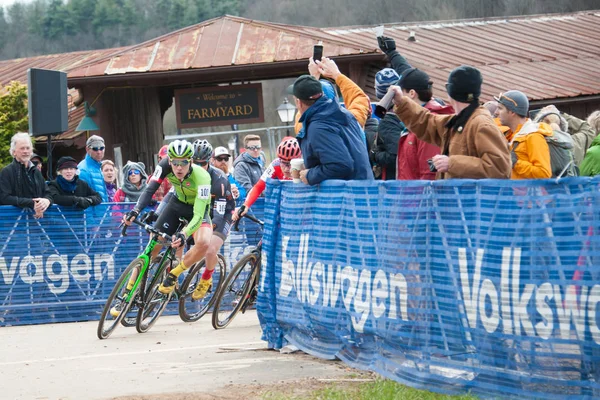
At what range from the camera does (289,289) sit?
8.76 meters

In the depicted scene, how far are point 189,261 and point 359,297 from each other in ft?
14.1

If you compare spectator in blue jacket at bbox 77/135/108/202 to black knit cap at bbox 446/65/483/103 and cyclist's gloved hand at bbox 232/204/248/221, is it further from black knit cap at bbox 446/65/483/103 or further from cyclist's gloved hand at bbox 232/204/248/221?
black knit cap at bbox 446/65/483/103

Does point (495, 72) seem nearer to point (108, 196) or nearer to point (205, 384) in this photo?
point (108, 196)

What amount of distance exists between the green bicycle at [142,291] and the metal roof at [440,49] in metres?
11.3

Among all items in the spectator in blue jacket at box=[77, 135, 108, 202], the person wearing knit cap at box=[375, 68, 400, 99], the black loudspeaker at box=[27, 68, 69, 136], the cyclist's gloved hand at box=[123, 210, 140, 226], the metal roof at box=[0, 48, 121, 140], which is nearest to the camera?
the person wearing knit cap at box=[375, 68, 400, 99]

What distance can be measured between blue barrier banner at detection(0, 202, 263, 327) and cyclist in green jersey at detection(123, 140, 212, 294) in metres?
1.99

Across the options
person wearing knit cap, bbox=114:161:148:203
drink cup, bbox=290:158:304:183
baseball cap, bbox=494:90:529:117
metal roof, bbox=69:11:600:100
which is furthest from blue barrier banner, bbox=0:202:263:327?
metal roof, bbox=69:11:600:100

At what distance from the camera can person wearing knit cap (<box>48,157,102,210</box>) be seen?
1317cm

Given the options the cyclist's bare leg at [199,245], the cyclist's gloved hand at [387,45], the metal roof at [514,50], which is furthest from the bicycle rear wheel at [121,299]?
the metal roof at [514,50]

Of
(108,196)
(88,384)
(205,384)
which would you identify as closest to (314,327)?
(205,384)

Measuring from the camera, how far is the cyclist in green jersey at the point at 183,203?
11109mm

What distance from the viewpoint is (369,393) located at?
6.53 metres

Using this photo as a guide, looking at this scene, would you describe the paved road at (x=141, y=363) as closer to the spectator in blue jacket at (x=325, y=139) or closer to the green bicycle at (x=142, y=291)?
the green bicycle at (x=142, y=291)

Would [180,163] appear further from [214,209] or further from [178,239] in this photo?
[214,209]
